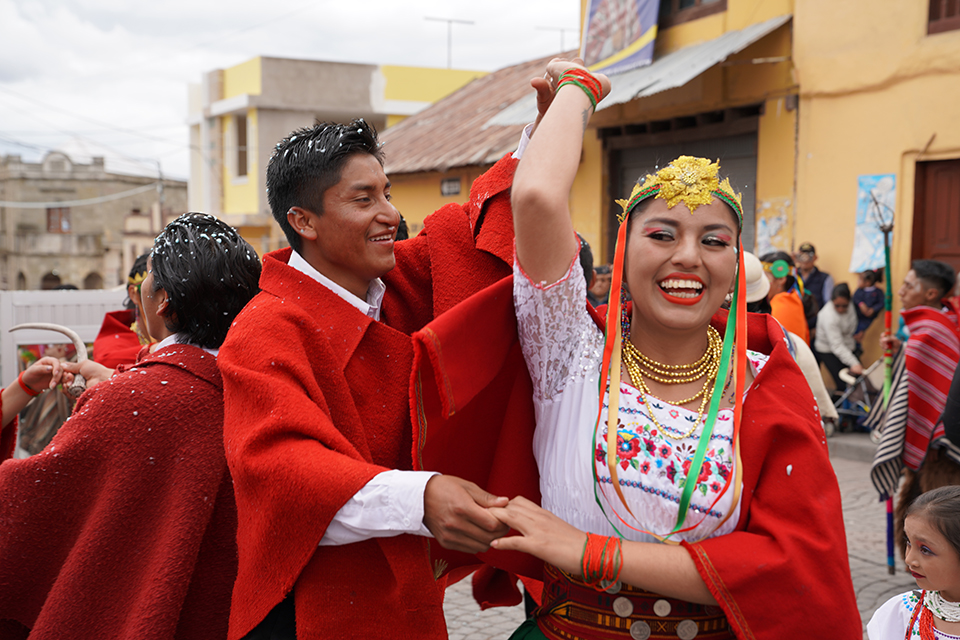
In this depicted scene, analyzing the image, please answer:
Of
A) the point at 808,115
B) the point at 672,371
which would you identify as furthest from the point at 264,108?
the point at 672,371

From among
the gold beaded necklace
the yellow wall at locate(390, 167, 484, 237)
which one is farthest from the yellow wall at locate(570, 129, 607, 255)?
the gold beaded necklace

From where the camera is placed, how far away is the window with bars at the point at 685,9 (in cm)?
920

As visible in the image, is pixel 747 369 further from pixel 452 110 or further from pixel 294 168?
pixel 452 110

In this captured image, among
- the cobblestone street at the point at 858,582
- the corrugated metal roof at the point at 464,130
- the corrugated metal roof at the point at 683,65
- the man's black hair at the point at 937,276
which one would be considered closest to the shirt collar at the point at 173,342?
the cobblestone street at the point at 858,582

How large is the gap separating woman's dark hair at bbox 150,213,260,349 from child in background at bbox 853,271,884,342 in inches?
282

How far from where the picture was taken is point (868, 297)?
7.91 m

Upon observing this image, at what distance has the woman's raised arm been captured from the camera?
1.54 meters

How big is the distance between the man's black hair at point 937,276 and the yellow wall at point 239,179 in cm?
1865

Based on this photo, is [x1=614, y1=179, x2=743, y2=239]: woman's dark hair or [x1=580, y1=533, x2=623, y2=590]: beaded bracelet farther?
[x1=614, y1=179, x2=743, y2=239]: woman's dark hair

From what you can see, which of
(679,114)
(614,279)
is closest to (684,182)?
(614,279)

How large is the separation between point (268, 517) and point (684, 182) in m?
1.07

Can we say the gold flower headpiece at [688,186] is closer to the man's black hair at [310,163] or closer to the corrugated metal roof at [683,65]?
the man's black hair at [310,163]

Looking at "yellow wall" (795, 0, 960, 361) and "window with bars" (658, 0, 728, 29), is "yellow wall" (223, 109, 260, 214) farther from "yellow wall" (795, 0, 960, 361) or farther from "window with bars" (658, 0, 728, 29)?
"yellow wall" (795, 0, 960, 361)

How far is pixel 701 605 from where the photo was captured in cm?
170
